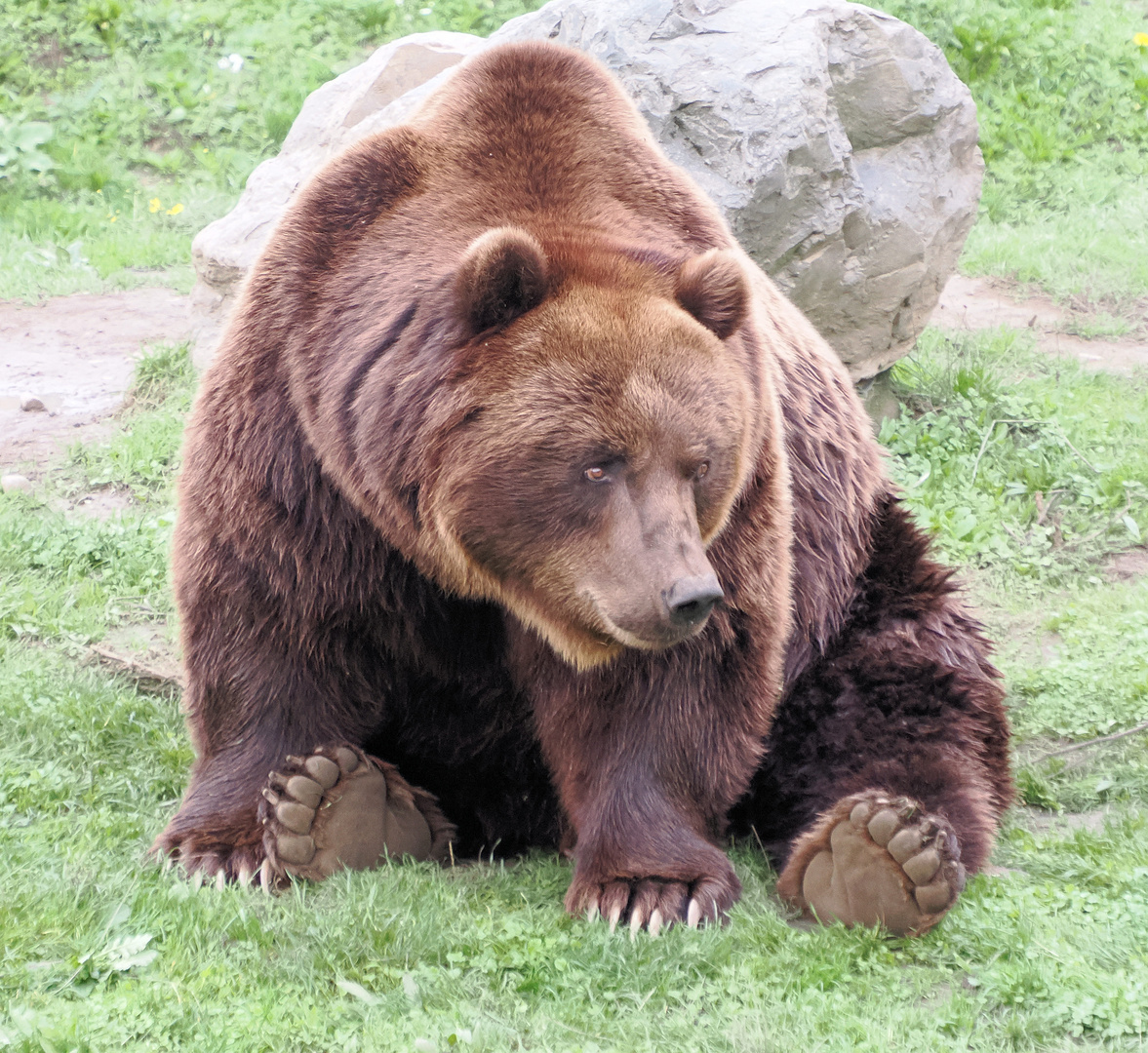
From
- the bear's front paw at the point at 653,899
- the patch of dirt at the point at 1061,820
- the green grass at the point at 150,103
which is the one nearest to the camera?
the bear's front paw at the point at 653,899

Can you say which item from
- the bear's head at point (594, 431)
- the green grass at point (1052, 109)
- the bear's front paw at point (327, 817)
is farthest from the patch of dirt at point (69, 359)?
the green grass at point (1052, 109)

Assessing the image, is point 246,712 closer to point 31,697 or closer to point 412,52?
point 31,697

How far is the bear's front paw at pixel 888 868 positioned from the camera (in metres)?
3.23

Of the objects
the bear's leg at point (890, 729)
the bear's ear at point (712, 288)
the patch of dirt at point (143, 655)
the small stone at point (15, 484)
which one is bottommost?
the small stone at point (15, 484)

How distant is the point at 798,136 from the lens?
20.2 ft

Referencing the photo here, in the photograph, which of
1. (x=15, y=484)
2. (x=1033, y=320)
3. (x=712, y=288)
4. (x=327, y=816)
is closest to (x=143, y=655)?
(x=15, y=484)

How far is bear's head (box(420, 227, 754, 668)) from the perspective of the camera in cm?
301

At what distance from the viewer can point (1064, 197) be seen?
1124cm

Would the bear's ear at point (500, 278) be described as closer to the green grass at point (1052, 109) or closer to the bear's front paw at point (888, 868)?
the bear's front paw at point (888, 868)

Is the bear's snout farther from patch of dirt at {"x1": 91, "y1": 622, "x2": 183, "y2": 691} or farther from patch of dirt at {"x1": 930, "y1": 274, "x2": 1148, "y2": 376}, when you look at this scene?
patch of dirt at {"x1": 930, "y1": 274, "x2": 1148, "y2": 376}

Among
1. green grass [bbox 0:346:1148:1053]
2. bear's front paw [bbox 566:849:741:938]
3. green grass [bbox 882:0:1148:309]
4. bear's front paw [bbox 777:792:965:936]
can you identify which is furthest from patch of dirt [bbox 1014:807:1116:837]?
green grass [bbox 882:0:1148:309]

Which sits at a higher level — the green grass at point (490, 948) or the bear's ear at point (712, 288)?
the bear's ear at point (712, 288)

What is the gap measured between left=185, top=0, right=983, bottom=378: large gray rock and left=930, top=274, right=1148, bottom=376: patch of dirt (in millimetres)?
1932

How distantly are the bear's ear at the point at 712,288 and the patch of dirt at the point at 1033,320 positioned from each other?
5.81 metres
